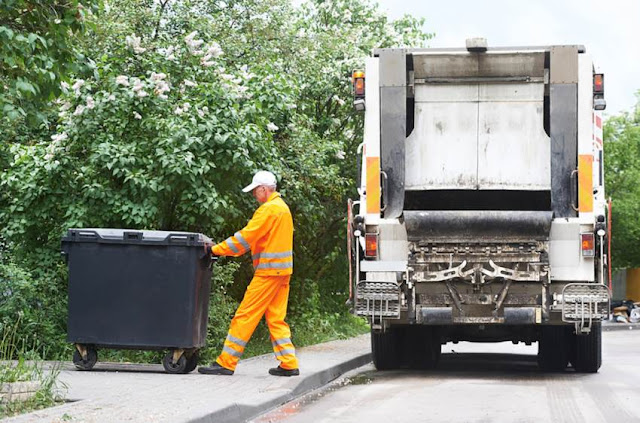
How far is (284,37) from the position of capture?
19391 mm

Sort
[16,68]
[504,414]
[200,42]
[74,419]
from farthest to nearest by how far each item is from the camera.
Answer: [200,42] < [504,414] < [16,68] < [74,419]

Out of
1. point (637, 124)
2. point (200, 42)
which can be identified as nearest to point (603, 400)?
point (200, 42)

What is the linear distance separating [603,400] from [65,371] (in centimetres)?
429

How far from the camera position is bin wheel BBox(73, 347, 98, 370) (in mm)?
9750

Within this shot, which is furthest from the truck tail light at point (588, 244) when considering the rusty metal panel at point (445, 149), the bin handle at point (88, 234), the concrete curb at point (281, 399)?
the bin handle at point (88, 234)

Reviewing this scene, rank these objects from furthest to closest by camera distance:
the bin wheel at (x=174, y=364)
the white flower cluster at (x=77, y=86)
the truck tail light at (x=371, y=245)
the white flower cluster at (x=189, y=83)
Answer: the white flower cluster at (x=189, y=83) → the white flower cluster at (x=77, y=86) → the truck tail light at (x=371, y=245) → the bin wheel at (x=174, y=364)

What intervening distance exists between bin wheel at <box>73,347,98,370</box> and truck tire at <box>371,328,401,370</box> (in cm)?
308

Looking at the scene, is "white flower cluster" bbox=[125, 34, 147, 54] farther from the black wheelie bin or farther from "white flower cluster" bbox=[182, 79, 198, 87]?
the black wheelie bin

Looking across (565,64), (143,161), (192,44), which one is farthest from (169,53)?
(565,64)

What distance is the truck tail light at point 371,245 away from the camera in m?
10.6

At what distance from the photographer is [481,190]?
1087cm

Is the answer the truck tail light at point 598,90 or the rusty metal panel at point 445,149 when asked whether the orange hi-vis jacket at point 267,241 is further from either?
the truck tail light at point 598,90

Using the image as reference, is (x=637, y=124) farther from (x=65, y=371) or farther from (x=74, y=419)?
(x=74, y=419)

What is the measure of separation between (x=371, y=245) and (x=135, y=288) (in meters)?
2.21
